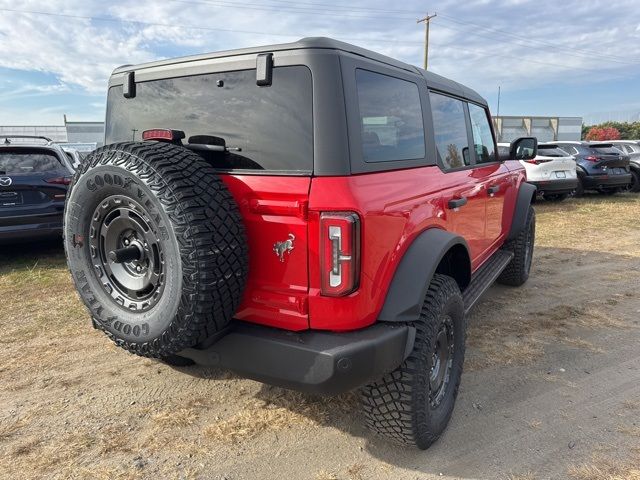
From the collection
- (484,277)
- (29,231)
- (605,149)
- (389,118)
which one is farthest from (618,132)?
(389,118)

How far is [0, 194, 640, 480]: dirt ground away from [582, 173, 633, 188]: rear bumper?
952cm

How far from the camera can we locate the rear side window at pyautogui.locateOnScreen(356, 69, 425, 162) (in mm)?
2223

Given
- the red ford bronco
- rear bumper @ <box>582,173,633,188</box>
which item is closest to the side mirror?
the red ford bronco

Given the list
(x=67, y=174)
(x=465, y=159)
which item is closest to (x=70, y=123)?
(x=67, y=174)

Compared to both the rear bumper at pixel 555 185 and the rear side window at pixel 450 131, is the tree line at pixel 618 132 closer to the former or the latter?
the rear bumper at pixel 555 185

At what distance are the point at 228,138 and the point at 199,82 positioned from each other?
14.9 inches

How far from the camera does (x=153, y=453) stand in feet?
8.00

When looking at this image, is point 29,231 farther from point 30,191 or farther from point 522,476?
point 522,476

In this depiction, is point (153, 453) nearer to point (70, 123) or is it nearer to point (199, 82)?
point (199, 82)

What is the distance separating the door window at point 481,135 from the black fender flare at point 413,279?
5.64 feet

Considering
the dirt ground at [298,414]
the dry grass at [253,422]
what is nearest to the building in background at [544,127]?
the dirt ground at [298,414]

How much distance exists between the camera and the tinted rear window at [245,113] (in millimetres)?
2094

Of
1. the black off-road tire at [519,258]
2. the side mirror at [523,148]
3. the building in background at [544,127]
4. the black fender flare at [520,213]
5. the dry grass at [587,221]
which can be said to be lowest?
the dry grass at [587,221]

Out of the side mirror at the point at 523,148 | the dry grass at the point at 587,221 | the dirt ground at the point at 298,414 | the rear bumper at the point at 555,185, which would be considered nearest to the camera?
the dirt ground at the point at 298,414
